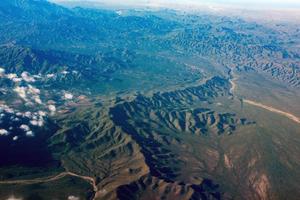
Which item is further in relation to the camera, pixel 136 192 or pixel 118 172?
pixel 118 172

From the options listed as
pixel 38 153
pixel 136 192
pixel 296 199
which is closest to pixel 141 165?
pixel 136 192

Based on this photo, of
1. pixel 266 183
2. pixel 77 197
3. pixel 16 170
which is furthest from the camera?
pixel 266 183

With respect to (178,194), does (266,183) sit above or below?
below

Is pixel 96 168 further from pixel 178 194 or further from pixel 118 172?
pixel 178 194

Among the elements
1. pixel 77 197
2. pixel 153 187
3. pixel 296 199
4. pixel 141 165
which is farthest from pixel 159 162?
pixel 296 199

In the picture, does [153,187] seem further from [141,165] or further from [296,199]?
[296,199]

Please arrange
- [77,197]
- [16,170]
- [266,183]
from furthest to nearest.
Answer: [266,183] < [16,170] < [77,197]

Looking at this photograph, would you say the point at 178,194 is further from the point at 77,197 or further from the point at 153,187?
the point at 77,197
